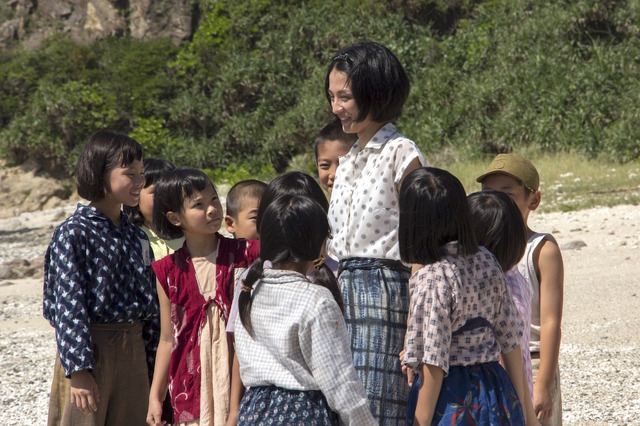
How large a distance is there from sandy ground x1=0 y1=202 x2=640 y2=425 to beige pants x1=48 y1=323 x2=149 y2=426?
2.65 meters

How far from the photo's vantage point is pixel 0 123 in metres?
22.1

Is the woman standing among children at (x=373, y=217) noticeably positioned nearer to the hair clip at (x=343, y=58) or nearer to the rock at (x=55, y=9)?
the hair clip at (x=343, y=58)

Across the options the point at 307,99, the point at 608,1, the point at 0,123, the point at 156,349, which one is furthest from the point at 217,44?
the point at 156,349

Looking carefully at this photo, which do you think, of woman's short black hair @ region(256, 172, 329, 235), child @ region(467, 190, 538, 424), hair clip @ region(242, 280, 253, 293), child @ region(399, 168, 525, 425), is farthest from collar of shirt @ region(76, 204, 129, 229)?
child @ region(467, 190, 538, 424)

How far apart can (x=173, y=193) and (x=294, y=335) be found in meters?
1.15

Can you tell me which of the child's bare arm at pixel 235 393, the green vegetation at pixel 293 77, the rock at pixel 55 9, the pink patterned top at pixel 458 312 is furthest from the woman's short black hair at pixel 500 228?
the rock at pixel 55 9

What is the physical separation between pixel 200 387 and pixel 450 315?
105 cm

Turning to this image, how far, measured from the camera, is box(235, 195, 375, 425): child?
2361mm

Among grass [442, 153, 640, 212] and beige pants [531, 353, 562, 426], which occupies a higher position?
beige pants [531, 353, 562, 426]

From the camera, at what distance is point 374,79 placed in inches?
115

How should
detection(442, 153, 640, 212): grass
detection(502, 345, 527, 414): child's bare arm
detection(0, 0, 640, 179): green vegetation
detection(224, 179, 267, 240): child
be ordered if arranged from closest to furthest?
detection(502, 345, 527, 414): child's bare arm
detection(224, 179, 267, 240): child
detection(442, 153, 640, 212): grass
detection(0, 0, 640, 179): green vegetation

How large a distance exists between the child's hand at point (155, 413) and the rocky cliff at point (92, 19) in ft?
64.7

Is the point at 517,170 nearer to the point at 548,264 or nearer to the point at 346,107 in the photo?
the point at 548,264

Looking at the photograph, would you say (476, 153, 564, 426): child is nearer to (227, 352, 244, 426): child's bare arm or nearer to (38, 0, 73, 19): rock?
(227, 352, 244, 426): child's bare arm
